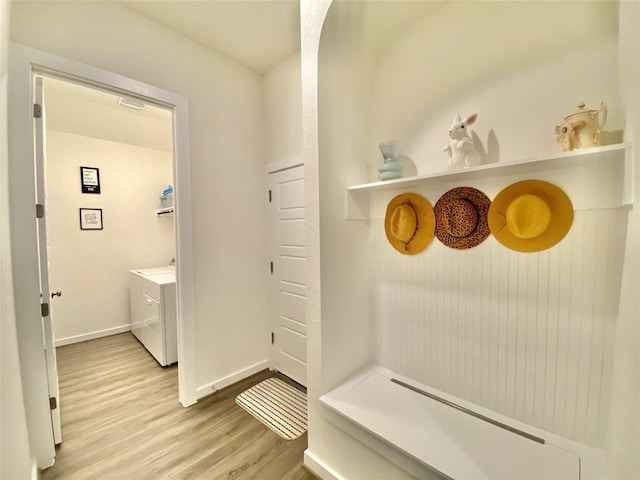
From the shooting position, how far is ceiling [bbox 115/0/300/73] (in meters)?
1.69

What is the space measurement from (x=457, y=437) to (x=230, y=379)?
6.09ft

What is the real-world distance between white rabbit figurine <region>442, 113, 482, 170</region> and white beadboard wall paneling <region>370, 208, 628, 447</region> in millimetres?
422

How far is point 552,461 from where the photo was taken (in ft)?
3.46

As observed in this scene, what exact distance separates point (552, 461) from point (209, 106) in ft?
9.63

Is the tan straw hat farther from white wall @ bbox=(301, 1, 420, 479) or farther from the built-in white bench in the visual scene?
the built-in white bench

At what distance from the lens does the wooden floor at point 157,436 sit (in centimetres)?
150

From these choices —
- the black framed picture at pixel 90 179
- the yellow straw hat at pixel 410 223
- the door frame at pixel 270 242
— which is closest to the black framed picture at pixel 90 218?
the black framed picture at pixel 90 179

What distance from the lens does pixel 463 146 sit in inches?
51.8

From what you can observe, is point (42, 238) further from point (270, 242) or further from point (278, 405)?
point (278, 405)

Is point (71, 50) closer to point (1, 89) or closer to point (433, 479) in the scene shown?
point (1, 89)

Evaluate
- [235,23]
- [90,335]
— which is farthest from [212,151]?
[90,335]

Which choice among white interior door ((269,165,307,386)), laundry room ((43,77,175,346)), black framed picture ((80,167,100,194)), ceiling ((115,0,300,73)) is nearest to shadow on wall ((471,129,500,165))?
white interior door ((269,165,307,386))

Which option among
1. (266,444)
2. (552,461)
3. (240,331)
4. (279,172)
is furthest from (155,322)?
(552,461)

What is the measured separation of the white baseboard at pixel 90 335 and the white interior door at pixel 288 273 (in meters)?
2.45
